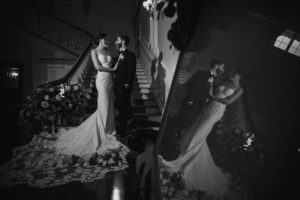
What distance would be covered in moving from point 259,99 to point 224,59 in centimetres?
29

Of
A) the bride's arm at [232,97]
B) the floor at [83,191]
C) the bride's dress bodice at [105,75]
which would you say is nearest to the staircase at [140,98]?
the bride's dress bodice at [105,75]

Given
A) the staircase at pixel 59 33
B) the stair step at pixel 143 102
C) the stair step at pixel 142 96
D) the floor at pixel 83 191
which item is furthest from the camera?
the staircase at pixel 59 33

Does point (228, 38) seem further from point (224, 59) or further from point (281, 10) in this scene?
point (281, 10)

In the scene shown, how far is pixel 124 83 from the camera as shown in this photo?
14.6 feet

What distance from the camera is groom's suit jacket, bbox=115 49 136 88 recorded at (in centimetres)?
436

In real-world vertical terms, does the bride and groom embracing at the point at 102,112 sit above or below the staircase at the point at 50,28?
below

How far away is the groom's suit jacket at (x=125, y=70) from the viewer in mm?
4359

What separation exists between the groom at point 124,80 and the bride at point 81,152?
0.14 m

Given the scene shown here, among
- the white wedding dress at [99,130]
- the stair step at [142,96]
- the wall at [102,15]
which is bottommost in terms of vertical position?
the white wedding dress at [99,130]

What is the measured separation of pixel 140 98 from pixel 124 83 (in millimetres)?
1706

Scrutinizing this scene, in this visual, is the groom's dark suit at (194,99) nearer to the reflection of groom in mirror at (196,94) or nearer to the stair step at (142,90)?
the reflection of groom in mirror at (196,94)

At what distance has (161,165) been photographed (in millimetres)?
1558

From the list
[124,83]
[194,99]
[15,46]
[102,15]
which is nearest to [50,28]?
[15,46]

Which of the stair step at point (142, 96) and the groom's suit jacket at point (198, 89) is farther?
the stair step at point (142, 96)
